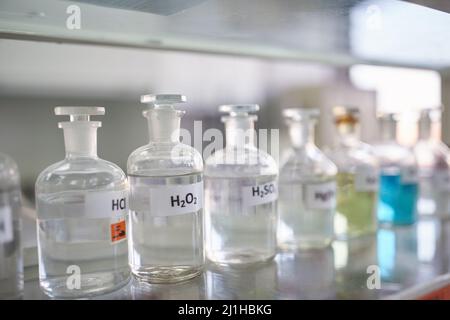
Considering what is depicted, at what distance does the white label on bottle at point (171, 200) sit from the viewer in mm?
692

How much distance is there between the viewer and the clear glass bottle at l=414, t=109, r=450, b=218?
126 centimetres

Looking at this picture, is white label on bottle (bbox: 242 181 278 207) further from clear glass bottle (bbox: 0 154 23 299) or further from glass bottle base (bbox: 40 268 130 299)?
clear glass bottle (bbox: 0 154 23 299)

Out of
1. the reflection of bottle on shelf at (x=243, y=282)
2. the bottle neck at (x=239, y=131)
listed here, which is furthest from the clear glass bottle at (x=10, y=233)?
the bottle neck at (x=239, y=131)

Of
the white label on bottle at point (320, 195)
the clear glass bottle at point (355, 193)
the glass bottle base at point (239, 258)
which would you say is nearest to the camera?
the glass bottle base at point (239, 258)

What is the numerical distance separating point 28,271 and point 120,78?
0.51m

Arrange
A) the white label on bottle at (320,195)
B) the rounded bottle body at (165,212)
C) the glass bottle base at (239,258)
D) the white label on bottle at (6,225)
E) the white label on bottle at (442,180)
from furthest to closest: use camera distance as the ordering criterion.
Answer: the white label on bottle at (442,180)
the white label on bottle at (320,195)
the glass bottle base at (239,258)
the rounded bottle body at (165,212)
the white label on bottle at (6,225)

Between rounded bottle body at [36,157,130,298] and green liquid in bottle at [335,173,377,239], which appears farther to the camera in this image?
green liquid in bottle at [335,173,377,239]

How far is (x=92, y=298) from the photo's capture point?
642 millimetres

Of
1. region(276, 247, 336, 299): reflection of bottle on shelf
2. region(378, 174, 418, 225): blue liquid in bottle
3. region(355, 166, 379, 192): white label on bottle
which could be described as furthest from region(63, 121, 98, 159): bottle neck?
region(378, 174, 418, 225): blue liquid in bottle

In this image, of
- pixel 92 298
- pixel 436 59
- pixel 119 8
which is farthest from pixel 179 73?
pixel 436 59

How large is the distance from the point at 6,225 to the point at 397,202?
3.06 ft

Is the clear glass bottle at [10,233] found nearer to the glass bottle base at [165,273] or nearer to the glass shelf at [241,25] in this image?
the glass bottle base at [165,273]

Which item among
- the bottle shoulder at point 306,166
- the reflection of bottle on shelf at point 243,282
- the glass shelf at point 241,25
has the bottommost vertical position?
the reflection of bottle on shelf at point 243,282
